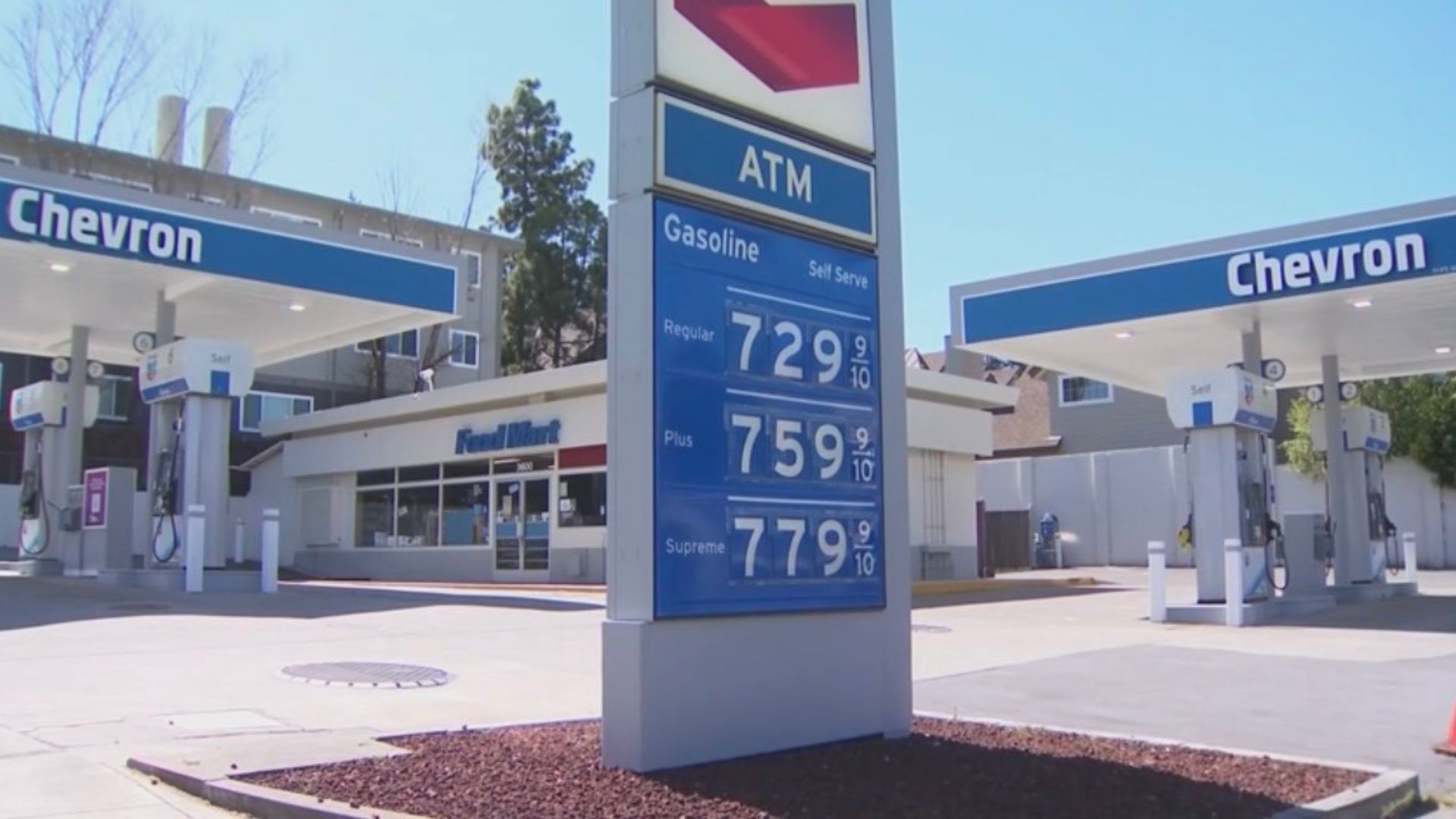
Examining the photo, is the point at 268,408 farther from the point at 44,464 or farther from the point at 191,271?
the point at 191,271

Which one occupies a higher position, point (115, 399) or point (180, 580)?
point (115, 399)

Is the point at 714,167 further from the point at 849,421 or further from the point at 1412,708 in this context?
the point at 1412,708

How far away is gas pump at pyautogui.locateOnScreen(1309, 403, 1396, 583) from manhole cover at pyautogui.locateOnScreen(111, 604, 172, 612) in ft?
62.2

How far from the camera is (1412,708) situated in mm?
10008

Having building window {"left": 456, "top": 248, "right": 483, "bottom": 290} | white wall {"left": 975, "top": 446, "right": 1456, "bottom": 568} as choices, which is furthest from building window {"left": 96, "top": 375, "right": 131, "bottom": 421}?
white wall {"left": 975, "top": 446, "right": 1456, "bottom": 568}

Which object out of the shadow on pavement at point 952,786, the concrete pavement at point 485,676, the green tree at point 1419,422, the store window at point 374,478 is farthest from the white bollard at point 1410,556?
the store window at point 374,478

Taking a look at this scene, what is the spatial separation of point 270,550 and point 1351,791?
1731 cm

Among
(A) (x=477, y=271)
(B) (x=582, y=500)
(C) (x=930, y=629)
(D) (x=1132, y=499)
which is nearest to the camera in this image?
(C) (x=930, y=629)

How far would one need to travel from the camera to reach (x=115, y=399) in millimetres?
36656

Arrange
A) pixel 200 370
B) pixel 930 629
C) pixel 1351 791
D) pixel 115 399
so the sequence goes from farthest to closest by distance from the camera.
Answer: pixel 115 399
pixel 200 370
pixel 930 629
pixel 1351 791

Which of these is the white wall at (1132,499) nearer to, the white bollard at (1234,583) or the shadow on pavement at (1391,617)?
the shadow on pavement at (1391,617)

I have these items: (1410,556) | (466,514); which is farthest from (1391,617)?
(466,514)

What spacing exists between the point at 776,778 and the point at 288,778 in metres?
2.48

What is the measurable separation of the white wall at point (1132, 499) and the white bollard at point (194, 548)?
27.0 metres
